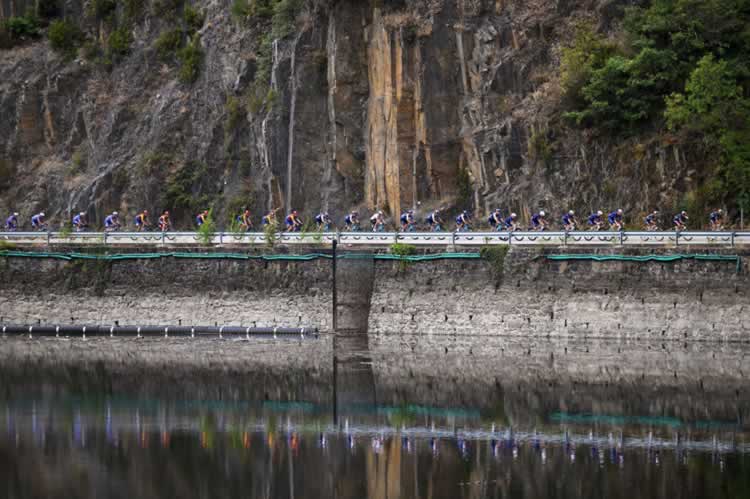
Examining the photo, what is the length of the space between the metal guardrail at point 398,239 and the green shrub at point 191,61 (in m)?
15.2

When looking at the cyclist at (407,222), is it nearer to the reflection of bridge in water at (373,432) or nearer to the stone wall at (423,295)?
the stone wall at (423,295)

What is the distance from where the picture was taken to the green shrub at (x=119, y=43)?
8356 centimetres

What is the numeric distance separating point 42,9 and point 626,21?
40.3 meters

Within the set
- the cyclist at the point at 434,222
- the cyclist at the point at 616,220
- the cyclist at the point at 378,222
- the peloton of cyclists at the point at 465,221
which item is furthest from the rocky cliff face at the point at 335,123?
the cyclist at the point at 378,222

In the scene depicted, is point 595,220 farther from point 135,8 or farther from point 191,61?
point 135,8

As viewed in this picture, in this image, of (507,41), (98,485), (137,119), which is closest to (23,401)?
Result: (98,485)

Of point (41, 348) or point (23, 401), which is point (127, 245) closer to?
point (41, 348)

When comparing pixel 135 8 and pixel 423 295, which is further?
pixel 135 8

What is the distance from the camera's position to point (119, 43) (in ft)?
275

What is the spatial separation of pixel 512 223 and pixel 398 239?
4.66 meters

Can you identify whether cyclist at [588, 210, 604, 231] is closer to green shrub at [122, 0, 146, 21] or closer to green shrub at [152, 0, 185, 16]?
green shrub at [152, 0, 185, 16]

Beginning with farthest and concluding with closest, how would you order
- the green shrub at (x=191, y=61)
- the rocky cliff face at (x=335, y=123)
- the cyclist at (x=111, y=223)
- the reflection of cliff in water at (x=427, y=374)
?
the green shrub at (x=191, y=61) < the cyclist at (x=111, y=223) < the rocky cliff face at (x=335, y=123) < the reflection of cliff in water at (x=427, y=374)

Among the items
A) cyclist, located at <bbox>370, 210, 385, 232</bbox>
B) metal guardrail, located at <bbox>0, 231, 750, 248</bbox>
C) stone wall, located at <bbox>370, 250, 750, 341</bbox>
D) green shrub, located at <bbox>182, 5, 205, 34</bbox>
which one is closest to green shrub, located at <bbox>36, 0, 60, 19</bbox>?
green shrub, located at <bbox>182, 5, 205, 34</bbox>

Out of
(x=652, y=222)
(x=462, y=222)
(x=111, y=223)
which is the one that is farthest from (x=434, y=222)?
(x=111, y=223)
